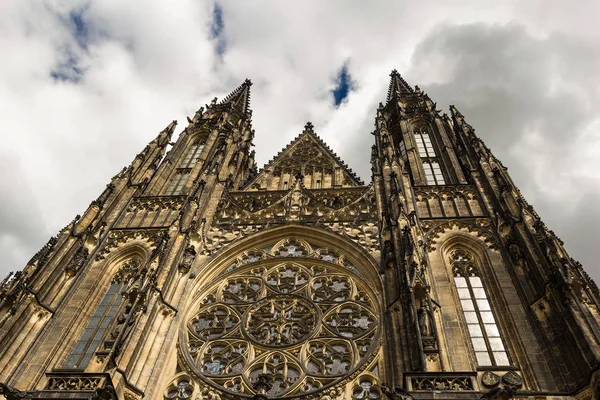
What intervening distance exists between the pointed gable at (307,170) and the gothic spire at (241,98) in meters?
8.02

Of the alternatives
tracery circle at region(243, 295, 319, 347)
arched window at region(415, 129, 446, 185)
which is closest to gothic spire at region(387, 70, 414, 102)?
arched window at region(415, 129, 446, 185)

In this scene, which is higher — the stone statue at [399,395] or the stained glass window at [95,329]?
the stained glass window at [95,329]

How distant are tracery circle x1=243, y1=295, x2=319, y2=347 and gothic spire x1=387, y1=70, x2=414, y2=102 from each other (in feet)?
60.4

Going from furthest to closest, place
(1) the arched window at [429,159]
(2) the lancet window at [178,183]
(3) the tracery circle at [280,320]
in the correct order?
(2) the lancet window at [178,183]
(1) the arched window at [429,159]
(3) the tracery circle at [280,320]

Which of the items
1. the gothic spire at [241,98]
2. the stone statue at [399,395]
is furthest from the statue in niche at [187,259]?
the gothic spire at [241,98]

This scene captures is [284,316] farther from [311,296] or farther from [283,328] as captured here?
[311,296]

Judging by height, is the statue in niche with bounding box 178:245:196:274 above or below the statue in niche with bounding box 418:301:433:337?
above

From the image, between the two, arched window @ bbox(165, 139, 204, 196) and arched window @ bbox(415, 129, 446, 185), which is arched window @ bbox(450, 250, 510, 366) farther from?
arched window @ bbox(165, 139, 204, 196)

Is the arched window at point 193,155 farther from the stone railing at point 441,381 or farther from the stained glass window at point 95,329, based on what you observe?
the stone railing at point 441,381

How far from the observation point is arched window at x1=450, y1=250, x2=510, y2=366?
12.9 meters

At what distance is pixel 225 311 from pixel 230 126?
15.4m

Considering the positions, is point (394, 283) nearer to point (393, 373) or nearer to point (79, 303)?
point (393, 373)

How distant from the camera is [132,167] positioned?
22.3 m

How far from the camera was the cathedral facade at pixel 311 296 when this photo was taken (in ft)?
38.9
